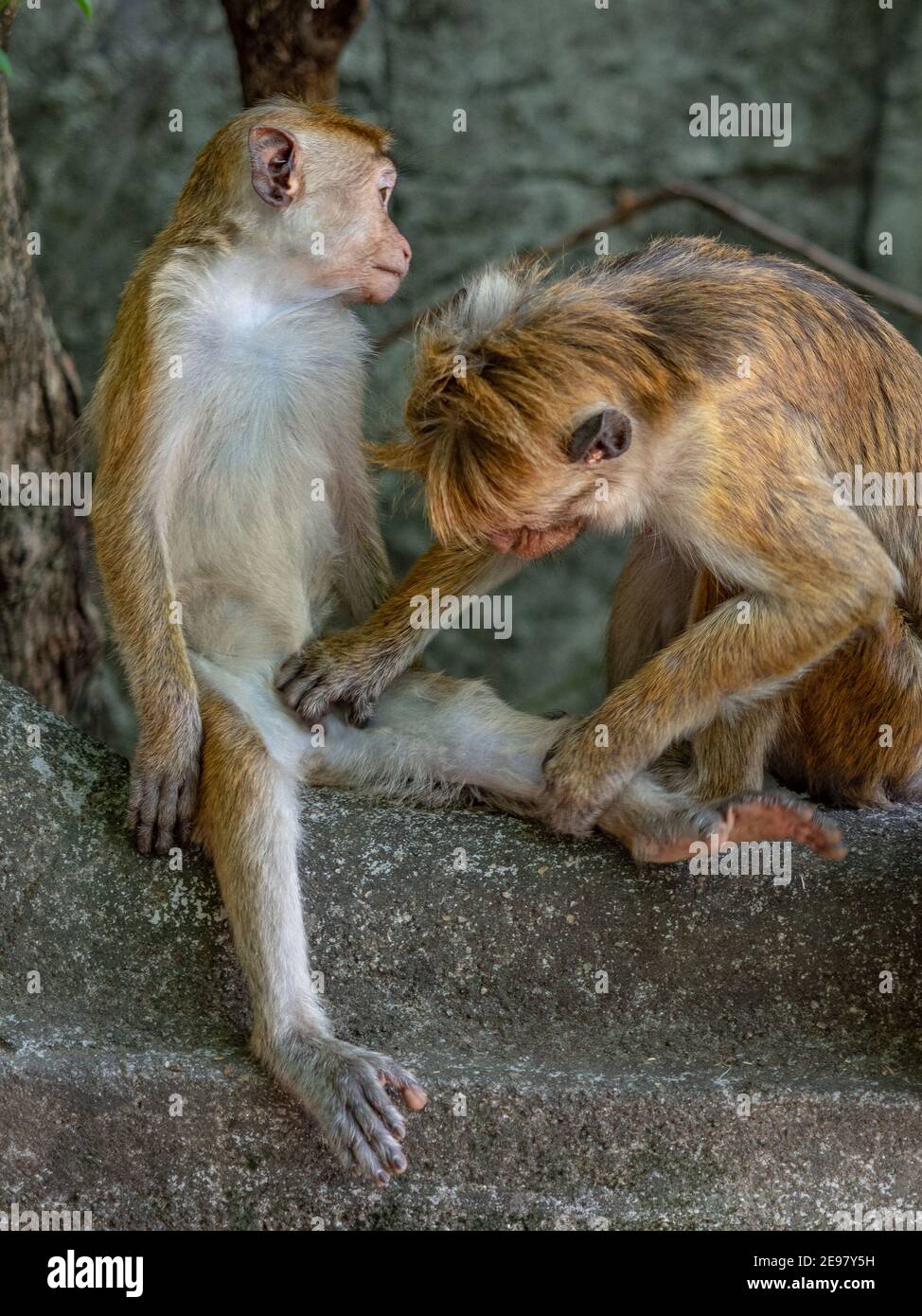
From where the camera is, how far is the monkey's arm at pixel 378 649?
467 cm

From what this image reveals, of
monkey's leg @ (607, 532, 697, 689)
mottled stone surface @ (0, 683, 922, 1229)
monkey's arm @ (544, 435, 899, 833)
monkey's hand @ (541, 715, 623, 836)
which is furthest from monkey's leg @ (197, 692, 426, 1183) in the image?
monkey's leg @ (607, 532, 697, 689)

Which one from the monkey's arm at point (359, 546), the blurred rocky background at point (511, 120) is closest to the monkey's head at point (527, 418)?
the monkey's arm at point (359, 546)

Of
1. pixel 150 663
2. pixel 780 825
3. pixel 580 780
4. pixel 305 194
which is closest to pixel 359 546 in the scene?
pixel 150 663

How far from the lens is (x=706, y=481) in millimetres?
3928

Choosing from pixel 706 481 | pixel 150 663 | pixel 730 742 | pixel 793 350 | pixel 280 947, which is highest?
pixel 793 350

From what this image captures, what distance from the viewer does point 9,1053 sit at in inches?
155

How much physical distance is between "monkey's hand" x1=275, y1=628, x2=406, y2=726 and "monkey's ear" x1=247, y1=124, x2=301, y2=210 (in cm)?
140

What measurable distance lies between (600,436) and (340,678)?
1330 millimetres

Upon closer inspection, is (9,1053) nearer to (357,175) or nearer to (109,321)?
(357,175)

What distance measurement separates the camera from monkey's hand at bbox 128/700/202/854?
4.34 metres

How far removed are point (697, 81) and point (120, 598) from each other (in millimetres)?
5870

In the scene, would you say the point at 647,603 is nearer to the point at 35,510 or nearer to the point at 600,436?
the point at 600,436

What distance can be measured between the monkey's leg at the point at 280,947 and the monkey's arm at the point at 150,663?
73 mm

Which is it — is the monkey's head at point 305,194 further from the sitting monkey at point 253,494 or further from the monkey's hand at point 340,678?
the monkey's hand at point 340,678
